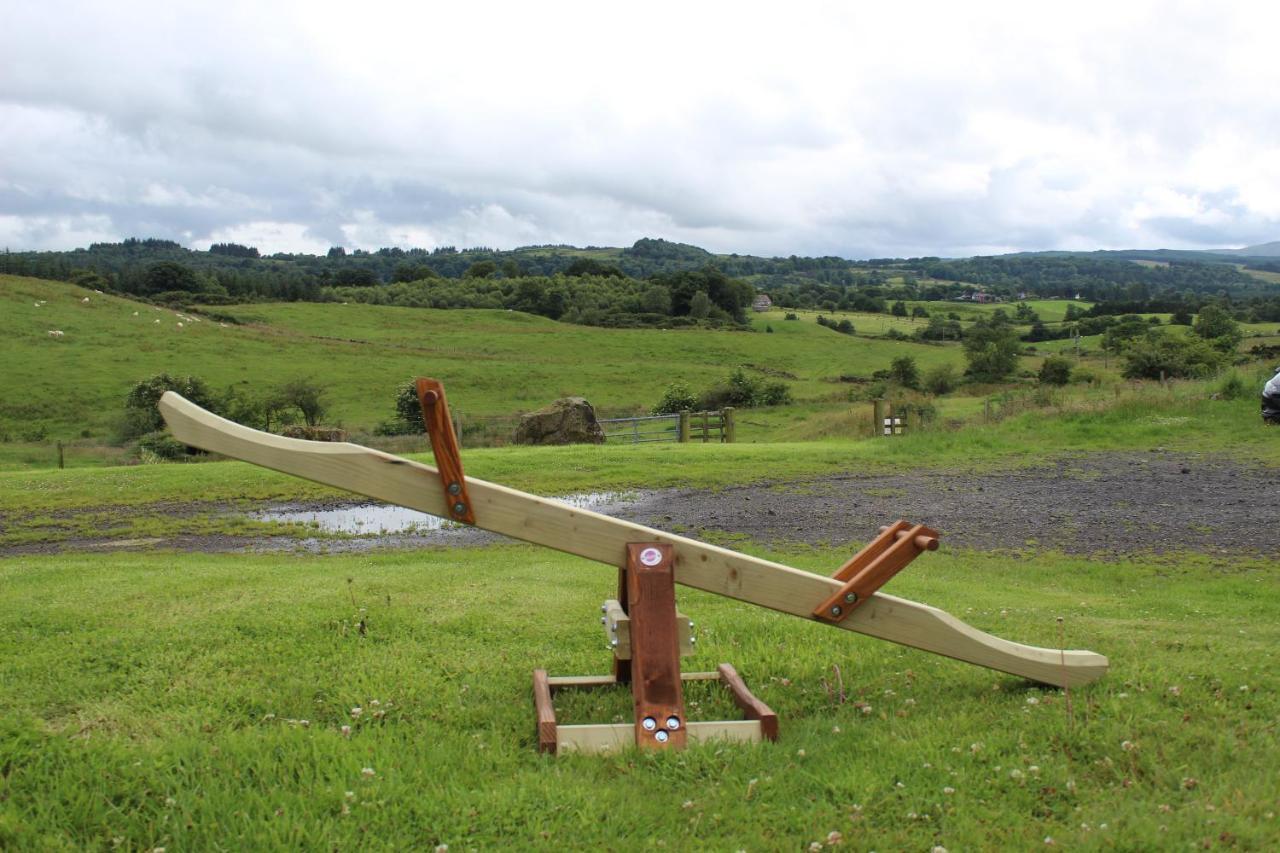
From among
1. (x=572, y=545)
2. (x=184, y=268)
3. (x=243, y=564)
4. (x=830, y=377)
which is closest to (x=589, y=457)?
(x=243, y=564)

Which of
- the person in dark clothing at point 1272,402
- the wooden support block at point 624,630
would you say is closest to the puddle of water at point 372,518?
the wooden support block at point 624,630

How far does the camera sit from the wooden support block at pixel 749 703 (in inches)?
186

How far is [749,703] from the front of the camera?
16.5 feet

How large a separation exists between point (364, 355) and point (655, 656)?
239 ft

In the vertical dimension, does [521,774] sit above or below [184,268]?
below

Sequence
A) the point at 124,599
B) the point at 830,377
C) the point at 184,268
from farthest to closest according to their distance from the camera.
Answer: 1. the point at 184,268
2. the point at 830,377
3. the point at 124,599

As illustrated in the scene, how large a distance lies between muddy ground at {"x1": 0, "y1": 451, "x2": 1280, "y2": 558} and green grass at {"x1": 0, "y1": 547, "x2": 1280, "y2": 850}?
5663 millimetres

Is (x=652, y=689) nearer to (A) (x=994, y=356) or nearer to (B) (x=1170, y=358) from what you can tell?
(B) (x=1170, y=358)

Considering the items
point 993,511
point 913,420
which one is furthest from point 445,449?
point 913,420

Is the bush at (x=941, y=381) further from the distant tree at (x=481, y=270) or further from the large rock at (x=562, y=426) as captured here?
the distant tree at (x=481, y=270)

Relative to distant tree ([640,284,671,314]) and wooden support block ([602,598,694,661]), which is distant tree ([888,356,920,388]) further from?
wooden support block ([602,598,694,661])

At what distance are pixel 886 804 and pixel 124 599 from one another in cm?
651

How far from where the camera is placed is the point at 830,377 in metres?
73.3

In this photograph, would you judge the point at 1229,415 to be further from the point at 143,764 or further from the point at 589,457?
the point at 143,764
